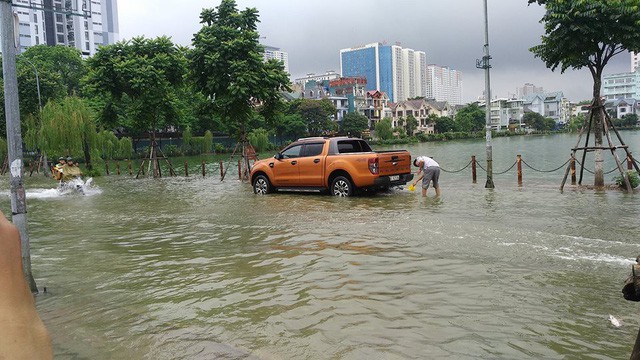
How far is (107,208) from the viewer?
51.5ft

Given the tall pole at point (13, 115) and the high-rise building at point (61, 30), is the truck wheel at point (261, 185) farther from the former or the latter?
the high-rise building at point (61, 30)

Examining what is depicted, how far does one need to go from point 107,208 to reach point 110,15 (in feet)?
429

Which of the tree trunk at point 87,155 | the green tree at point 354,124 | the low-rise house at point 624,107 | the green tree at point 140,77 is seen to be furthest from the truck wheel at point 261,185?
the low-rise house at point 624,107

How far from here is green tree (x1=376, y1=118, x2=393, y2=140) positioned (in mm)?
Result: 93375

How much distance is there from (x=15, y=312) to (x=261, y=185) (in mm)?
16152

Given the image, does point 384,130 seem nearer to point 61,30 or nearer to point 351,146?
point 61,30

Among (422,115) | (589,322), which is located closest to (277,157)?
(589,322)

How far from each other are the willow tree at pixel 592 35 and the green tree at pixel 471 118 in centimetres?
10570

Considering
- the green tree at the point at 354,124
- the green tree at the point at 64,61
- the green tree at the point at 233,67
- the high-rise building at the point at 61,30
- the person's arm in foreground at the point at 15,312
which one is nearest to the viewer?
the person's arm in foreground at the point at 15,312

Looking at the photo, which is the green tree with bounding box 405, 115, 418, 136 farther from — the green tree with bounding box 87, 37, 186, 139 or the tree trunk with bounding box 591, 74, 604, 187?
the tree trunk with bounding box 591, 74, 604, 187

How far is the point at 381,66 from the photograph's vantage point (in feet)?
581

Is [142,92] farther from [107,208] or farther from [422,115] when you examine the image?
[422,115]

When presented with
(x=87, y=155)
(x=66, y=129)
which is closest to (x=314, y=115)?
(x=87, y=155)

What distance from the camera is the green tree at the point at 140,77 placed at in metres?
26.2
